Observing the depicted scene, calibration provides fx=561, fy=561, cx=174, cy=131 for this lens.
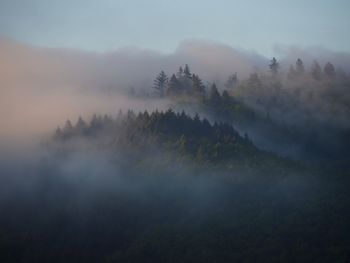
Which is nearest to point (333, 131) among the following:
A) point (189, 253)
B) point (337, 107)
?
point (337, 107)

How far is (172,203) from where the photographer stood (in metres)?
132

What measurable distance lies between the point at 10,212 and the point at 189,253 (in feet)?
179

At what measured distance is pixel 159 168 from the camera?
13975 centimetres

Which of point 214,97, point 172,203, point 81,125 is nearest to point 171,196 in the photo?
point 172,203

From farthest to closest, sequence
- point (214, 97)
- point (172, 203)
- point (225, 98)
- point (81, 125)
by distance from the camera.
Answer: point (225, 98)
point (214, 97)
point (81, 125)
point (172, 203)

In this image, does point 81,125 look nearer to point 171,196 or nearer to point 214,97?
point 214,97

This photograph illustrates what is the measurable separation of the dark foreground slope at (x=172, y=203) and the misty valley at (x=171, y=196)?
0.86 feet

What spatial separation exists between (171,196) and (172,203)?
205 centimetres

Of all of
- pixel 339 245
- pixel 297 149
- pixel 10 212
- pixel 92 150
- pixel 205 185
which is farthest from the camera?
pixel 297 149

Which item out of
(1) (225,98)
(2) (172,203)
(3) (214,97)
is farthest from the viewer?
(1) (225,98)

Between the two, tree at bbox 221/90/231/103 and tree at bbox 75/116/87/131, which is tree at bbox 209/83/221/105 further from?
tree at bbox 75/116/87/131

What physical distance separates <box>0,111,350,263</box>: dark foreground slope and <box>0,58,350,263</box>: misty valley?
263mm

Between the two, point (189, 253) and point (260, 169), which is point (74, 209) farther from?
point (260, 169)

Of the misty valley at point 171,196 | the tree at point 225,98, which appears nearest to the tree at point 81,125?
the misty valley at point 171,196
